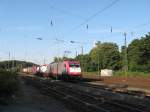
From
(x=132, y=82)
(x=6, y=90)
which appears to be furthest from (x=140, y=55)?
(x=6, y=90)

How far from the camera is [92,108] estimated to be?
1919 cm

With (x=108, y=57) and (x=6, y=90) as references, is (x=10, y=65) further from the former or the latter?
(x=6, y=90)

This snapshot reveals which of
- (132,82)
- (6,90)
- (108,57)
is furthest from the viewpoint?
(108,57)

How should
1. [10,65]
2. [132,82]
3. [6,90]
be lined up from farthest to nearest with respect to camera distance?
[10,65] → [132,82] → [6,90]

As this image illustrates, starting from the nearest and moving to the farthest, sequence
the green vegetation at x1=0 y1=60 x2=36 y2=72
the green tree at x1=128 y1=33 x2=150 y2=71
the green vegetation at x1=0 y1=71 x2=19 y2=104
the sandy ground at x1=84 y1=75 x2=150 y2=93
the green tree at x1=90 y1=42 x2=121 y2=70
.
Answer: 1. the green vegetation at x1=0 y1=71 x2=19 y2=104
2. the green vegetation at x1=0 y1=60 x2=36 y2=72
3. the sandy ground at x1=84 y1=75 x2=150 y2=93
4. the green tree at x1=128 y1=33 x2=150 y2=71
5. the green tree at x1=90 y1=42 x2=121 y2=70

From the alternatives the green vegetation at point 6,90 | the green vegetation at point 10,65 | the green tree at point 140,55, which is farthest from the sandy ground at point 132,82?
the green tree at point 140,55

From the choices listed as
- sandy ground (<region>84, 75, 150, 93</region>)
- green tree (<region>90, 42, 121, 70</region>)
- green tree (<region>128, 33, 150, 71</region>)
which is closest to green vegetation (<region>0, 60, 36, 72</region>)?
sandy ground (<region>84, 75, 150, 93</region>)

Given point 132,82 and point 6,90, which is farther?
point 132,82

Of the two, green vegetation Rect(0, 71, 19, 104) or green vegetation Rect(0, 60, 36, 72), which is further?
green vegetation Rect(0, 60, 36, 72)

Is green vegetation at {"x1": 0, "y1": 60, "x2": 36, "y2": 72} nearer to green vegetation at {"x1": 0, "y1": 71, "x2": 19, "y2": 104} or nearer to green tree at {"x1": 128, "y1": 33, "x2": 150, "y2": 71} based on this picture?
green vegetation at {"x1": 0, "y1": 71, "x2": 19, "y2": 104}

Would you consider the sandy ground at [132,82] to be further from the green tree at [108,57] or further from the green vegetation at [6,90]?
the green tree at [108,57]

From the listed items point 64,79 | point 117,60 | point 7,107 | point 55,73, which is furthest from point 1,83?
point 117,60

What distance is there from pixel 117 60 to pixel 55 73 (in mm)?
74466

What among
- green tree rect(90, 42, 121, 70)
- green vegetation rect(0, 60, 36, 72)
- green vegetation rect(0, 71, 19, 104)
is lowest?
green vegetation rect(0, 71, 19, 104)
